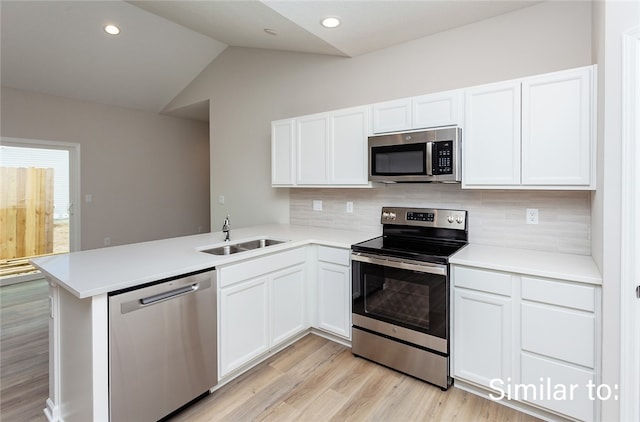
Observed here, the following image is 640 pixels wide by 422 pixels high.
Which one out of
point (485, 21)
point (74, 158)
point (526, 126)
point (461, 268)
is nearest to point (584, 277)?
point (461, 268)

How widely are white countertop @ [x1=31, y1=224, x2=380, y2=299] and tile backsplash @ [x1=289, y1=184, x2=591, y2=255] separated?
414mm

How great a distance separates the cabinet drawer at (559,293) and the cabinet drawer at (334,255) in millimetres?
1203

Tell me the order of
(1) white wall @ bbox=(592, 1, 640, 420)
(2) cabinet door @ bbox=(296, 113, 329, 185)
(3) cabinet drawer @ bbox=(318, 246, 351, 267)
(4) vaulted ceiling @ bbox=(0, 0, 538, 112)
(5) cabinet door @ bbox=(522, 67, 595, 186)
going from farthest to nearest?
(2) cabinet door @ bbox=(296, 113, 329, 185), (3) cabinet drawer @ bbox=(318, 246, 351, 267), (4) vaulted ceiling @ bbox=(0, 0, 538, 112), (5) cabinet door @ bbox=(522, 67, 595, 186), (1) white wall @ bbox=(592, 1, 640, 420)

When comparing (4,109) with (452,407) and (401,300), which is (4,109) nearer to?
(401,300)

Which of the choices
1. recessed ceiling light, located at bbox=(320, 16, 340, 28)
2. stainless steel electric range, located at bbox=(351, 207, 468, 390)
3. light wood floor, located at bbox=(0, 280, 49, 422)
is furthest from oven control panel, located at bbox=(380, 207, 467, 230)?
light wood floor, located at bbox=(0, 280, 49, 422)

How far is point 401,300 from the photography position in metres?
2.25

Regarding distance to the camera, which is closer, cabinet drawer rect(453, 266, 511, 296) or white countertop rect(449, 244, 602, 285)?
white countertop rect(449, 244, 602, 285)

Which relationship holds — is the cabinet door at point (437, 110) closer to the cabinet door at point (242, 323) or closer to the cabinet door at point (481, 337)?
the cabinet door at point (481, 337)

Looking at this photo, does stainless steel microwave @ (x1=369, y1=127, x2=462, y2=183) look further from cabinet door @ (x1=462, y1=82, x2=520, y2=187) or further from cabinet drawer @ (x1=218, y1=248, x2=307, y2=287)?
cabinet drawer @ (x1=218, y1=248, x2=307, y2=287)

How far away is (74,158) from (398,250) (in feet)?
16.9

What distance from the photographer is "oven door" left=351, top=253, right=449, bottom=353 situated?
207 centimetres

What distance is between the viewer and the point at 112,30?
12.3ft

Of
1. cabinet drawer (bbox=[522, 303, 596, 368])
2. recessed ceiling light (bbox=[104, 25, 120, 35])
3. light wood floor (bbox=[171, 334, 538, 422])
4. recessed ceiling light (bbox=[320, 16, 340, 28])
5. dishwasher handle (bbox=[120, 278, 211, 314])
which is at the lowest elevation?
light wood floor (bbox=[171, 334, 538, 422])

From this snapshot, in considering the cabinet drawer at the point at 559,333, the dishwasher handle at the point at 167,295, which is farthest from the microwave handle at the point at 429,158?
the dishwasher handle at the point at 167,295
